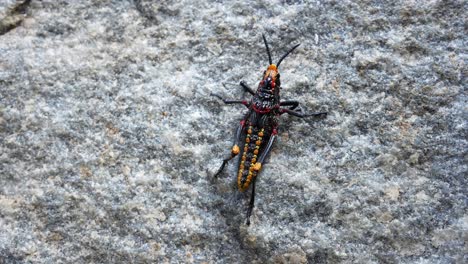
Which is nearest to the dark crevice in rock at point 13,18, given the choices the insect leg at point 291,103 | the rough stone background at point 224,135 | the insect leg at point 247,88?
the rough stone background at point 224,135

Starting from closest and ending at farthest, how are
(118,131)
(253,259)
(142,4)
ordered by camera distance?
(253,259) < (118,131) < (142,4)

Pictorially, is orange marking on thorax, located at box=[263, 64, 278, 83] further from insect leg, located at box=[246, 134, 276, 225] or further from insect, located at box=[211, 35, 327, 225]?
insect leg, located at box=[246, 134, 276, 225]

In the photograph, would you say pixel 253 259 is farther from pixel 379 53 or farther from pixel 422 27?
pixel 422 27

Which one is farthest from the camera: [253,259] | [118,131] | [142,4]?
[142,4]

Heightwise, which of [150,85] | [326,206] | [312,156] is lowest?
[326,206]

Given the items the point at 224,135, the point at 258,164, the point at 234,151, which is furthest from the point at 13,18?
the point at 258,164

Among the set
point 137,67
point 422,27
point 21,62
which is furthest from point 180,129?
point 422,27
